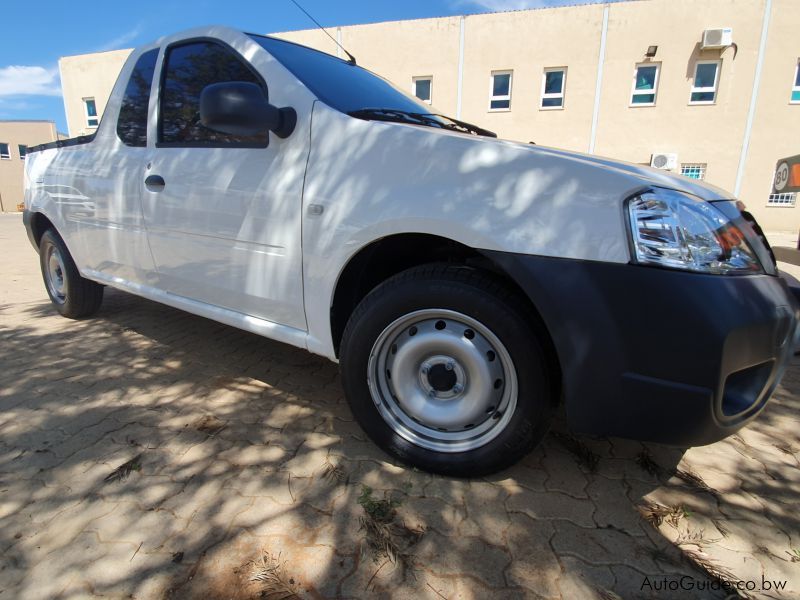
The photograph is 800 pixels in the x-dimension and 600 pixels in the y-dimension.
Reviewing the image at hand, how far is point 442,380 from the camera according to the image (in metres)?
1.93

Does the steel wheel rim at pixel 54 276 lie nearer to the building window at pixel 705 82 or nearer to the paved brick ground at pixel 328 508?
the paved brick ground at pixel 328 508

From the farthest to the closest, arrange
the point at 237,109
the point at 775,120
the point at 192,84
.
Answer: the point at 775,120, the point at 192,84, the point at 237,109

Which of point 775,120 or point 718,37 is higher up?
point 718,37

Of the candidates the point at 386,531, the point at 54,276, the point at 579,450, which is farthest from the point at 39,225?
the point at 579,450

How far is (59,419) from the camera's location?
2.41 metres

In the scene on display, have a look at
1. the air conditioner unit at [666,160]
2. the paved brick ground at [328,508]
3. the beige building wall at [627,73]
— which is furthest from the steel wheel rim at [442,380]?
the beige building wall at [627,73]

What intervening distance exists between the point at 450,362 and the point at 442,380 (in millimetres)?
88

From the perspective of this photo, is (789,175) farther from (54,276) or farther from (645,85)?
(645,85)

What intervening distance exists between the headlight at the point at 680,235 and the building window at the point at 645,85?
1598 centimetres

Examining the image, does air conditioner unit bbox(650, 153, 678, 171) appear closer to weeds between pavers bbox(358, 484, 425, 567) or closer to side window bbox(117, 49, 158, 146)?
side window bbox(117, 49, 158, 146)

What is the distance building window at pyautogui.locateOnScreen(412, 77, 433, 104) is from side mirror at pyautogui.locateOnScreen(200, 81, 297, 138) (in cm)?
1596

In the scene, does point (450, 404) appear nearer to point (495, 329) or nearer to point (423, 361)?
point (423, 361)

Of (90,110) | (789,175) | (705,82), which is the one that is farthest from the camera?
(90,110)

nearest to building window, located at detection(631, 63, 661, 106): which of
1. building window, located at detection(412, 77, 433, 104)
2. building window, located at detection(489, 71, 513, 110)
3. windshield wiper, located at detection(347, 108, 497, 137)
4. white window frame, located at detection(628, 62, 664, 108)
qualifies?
white window frame, located at detection(628, 62, 664, 108)
